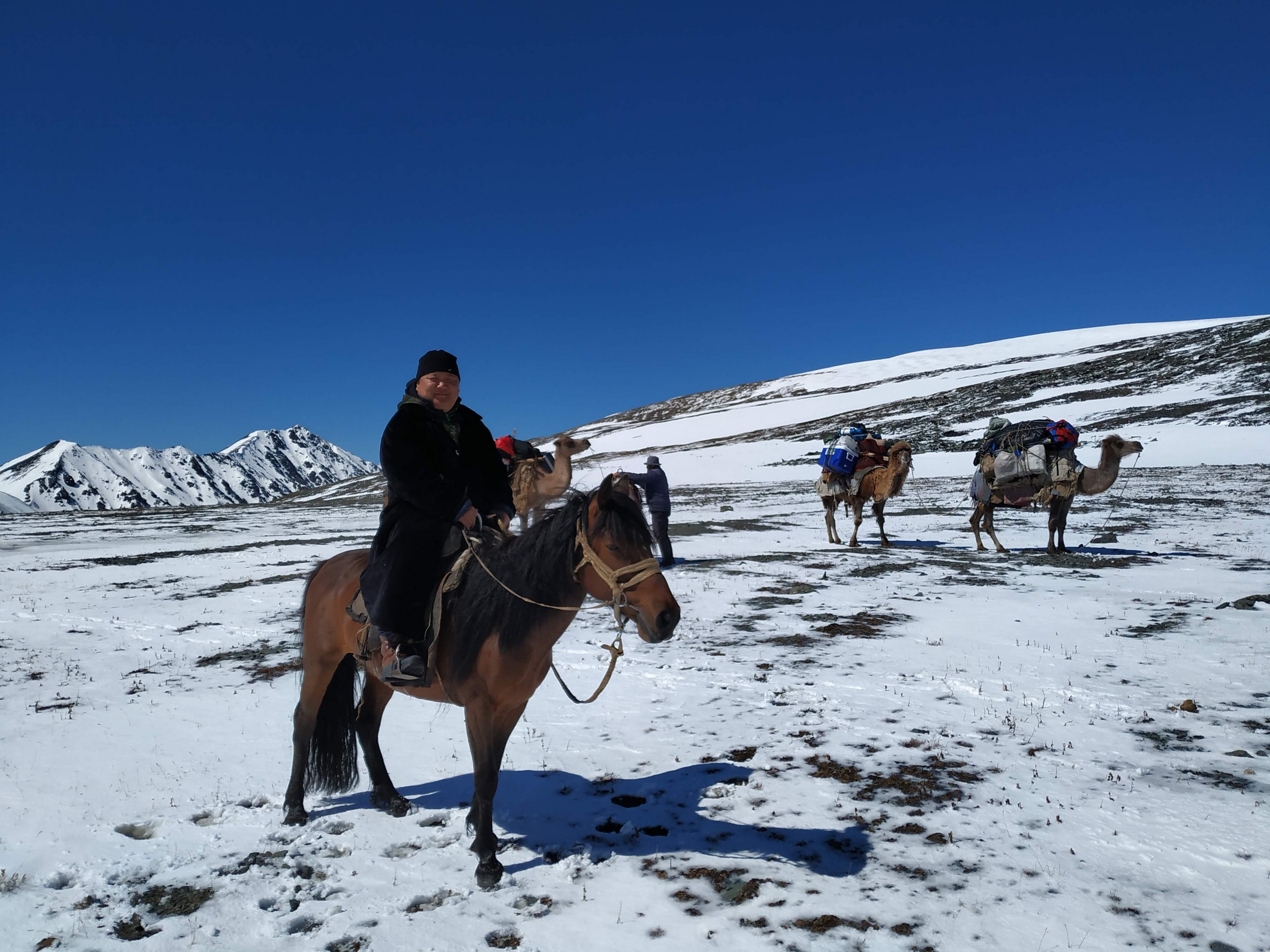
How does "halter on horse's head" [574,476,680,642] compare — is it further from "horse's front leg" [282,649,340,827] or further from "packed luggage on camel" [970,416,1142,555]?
"packed luggage on camel" [970,416,1142,555]

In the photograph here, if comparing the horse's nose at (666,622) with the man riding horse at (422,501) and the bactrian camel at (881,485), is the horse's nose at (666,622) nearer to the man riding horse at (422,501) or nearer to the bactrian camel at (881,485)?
the man riding horse at (422,501)

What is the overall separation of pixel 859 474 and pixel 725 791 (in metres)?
13.6

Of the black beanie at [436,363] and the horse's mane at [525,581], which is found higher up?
the black beanie at [436,363]

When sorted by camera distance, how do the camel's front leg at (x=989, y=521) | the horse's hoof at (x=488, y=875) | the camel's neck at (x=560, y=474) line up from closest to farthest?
the horse's hoof at (x=488, y=875)
the camel's neck at (x=560, y=474)
the camel's front leg at (x=989, y=521)

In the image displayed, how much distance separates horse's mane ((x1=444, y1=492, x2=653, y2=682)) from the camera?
381cm

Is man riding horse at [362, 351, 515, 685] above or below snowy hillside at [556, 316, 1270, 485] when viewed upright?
below

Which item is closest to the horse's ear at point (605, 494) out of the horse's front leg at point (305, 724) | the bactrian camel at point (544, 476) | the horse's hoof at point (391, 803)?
the horse's front leg at point (305, 724)

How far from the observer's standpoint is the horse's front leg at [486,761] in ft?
13.3

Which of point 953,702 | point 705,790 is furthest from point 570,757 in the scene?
point 953,702

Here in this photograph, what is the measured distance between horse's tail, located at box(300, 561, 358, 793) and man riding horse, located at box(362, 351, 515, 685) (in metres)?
1.19

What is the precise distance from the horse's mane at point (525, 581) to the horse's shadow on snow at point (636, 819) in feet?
4.65

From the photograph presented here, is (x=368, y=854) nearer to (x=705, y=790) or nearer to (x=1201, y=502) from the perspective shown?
(x=705, y=790)

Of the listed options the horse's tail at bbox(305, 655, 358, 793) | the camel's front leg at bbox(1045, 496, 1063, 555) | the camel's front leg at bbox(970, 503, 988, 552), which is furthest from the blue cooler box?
the horse's tail at bbox(305, 655, 358, 793)

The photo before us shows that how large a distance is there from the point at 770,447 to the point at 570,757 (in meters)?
58.6
